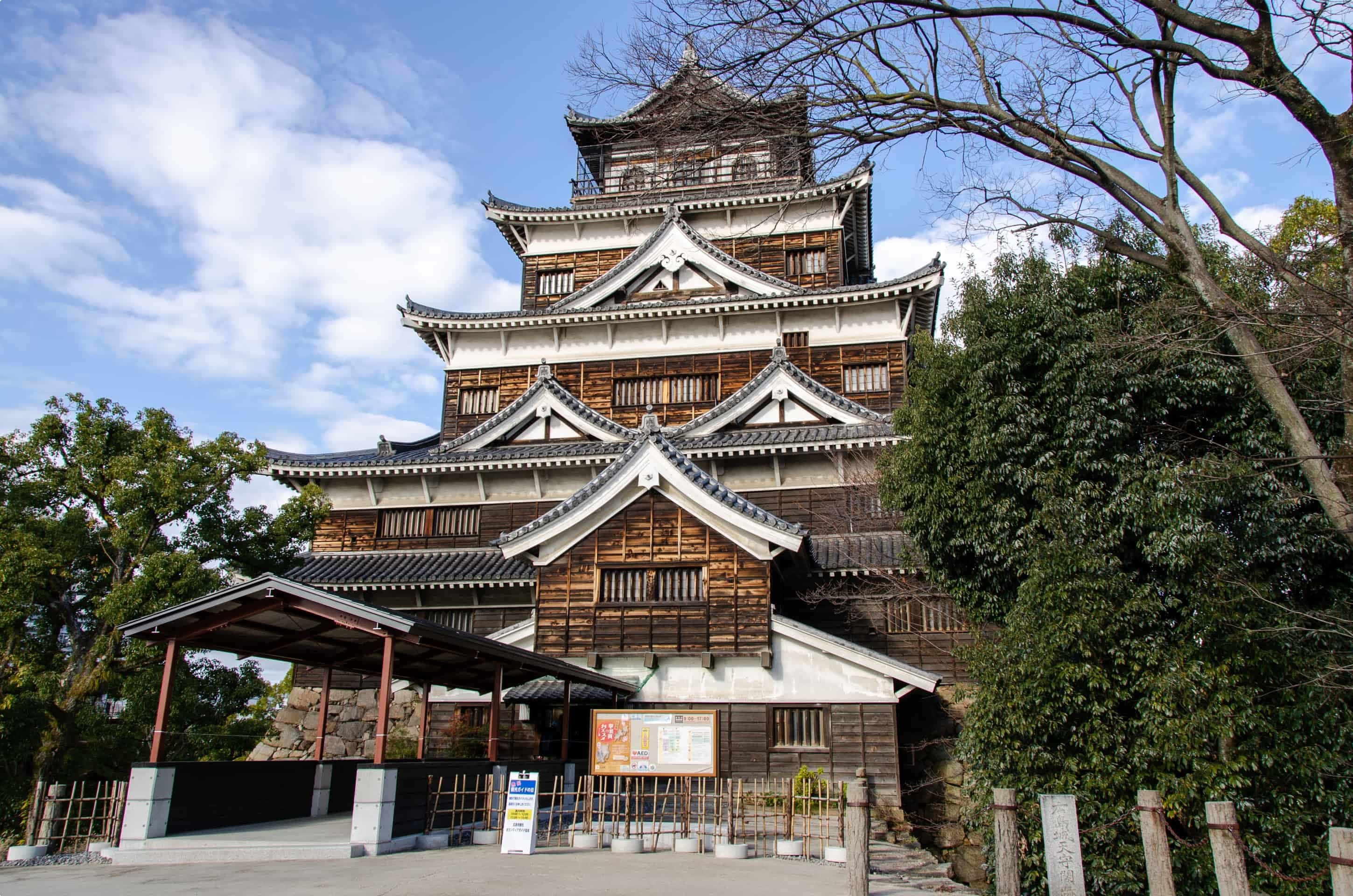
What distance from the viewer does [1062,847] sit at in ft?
27.4

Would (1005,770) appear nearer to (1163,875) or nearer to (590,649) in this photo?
(1163,875)

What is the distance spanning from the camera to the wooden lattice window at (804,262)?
28.1 meters

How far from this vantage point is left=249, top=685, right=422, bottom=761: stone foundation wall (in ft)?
69.8

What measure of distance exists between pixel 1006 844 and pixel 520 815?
215 inches

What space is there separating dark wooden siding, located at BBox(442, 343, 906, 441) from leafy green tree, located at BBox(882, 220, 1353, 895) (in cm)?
1145

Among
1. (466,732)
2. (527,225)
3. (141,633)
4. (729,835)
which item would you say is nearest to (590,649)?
(466,732)

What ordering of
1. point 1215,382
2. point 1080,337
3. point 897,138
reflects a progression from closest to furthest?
point 897,138 < point 1215,382 < point 1080,337

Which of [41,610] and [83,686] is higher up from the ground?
[41,610]

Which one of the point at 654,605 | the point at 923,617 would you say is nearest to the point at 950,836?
the point at 923,617

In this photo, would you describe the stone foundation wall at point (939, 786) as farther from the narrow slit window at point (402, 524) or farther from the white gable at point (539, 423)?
the narrow slit window at point (402, 524)

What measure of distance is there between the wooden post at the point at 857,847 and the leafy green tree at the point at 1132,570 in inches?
143

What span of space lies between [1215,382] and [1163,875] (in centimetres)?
695

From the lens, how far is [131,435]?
1719cm

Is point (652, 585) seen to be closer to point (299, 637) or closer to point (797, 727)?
point (797, 727)
